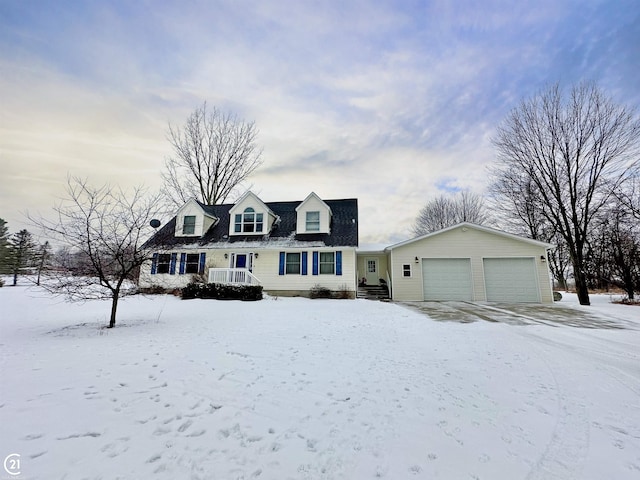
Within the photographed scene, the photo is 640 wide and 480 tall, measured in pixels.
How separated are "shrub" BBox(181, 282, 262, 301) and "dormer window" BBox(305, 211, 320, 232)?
5138mm

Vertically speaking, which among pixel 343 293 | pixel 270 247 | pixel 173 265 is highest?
pixel 270 247

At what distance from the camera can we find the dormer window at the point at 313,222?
16.3 m

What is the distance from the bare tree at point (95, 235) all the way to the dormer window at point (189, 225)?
33.3 feet

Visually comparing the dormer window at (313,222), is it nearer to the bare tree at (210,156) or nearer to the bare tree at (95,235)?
the bare tree at (210,156)

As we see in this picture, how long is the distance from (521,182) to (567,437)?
1815 centimetres

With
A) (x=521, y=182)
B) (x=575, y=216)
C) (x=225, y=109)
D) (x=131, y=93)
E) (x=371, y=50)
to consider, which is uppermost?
(x=225, y=109)

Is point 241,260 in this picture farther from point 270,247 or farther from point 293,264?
point 293,264

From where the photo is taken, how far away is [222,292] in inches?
504

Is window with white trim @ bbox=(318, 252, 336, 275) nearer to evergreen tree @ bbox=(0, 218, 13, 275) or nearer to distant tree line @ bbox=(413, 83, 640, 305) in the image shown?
distant tree line @ bbox=(413, 83, 640, 305)

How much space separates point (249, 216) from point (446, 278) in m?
12.5

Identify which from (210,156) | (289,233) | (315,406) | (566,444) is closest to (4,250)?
(210,156)

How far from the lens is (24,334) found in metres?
6.04

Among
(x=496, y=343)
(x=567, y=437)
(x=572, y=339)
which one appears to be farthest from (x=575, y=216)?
(x=567, y=437)

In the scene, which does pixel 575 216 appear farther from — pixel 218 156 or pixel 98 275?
pixel 218 156
